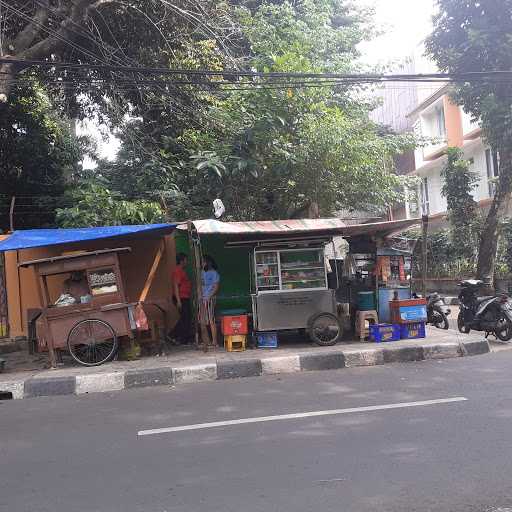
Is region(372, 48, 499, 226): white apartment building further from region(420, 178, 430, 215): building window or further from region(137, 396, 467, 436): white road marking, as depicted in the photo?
region(137, 396, 467, 436): white road marking

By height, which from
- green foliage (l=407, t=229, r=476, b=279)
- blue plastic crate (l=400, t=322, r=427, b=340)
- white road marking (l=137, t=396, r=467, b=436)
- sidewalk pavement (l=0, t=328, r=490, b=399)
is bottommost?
white road marking (l=137, t=396, r=467, b=436)

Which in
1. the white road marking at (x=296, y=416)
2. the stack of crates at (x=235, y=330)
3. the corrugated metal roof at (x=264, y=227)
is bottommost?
the white road marking at (x=296, y=416)

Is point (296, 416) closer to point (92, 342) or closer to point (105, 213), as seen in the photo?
point (92, 342)

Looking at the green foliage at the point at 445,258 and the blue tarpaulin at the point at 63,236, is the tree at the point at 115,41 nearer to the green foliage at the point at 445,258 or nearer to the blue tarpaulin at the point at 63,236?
the blue tarpaulin at the point at 63,236

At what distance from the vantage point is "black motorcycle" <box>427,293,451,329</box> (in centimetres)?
1002

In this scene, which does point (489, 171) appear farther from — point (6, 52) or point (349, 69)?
point (6, 52)

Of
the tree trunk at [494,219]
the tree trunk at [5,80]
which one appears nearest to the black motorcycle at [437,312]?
the tree trunk at [494,219]

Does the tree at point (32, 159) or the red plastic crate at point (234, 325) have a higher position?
the tree at point (32, 159)

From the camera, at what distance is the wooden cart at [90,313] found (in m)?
7.54

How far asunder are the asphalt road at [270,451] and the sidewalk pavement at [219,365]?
0.59 meters

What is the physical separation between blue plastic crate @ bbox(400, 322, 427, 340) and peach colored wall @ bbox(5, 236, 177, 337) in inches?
154

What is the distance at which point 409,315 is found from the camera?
859cm

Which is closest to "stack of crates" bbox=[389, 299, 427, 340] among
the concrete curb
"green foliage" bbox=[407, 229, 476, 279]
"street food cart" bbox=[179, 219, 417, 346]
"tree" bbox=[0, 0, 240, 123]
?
"street food cart" bbox=[179, 219, 417, 346]

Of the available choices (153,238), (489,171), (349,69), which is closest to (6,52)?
(153,238)
